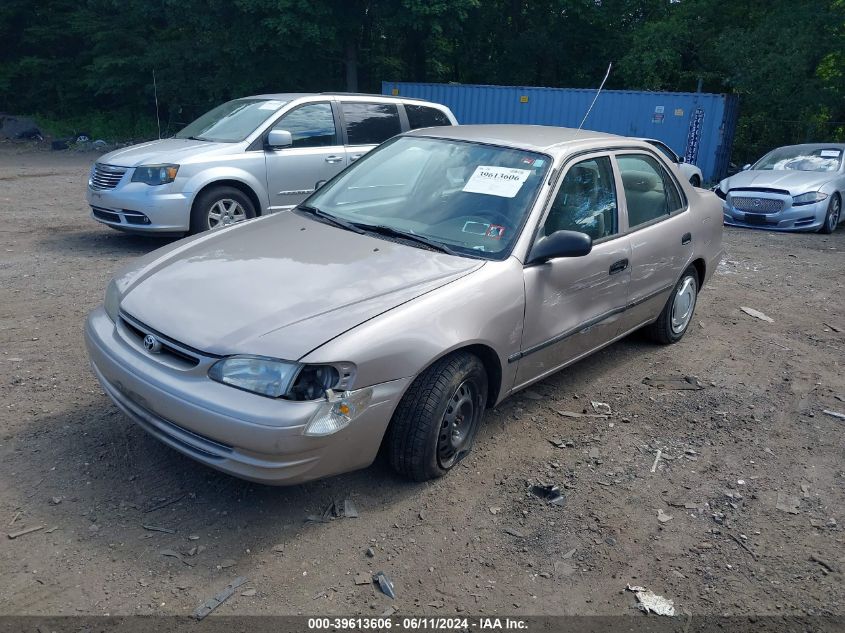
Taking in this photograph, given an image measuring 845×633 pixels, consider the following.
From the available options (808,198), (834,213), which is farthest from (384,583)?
(834,213)

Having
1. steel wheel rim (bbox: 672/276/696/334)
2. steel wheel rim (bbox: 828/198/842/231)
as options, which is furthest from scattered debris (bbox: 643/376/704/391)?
steel wheel rim (bbox: 828/198/842/231)

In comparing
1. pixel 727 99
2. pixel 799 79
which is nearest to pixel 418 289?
pixel 727 99

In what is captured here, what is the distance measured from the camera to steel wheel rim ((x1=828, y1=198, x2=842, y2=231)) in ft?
39.5

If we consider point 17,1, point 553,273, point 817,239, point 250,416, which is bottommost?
point 817,239

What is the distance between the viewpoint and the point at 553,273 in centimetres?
418

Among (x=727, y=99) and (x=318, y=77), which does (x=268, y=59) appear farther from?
(x=727, y=99)

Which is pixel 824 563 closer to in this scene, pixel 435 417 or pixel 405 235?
pixel 435 417

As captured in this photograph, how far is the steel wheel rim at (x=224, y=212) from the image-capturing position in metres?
8.23

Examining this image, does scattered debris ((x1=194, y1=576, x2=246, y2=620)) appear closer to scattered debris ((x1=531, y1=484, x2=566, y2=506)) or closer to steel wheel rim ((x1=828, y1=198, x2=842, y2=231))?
scattered debris ((x1=531, y1=484, x2=566, y2=506))

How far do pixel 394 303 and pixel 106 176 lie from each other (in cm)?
603

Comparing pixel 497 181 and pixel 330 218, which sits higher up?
pixel 497 181

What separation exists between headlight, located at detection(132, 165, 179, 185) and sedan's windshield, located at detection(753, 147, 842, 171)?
10.2m

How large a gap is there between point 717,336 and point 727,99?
12.8 m

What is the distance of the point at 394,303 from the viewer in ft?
11.4
